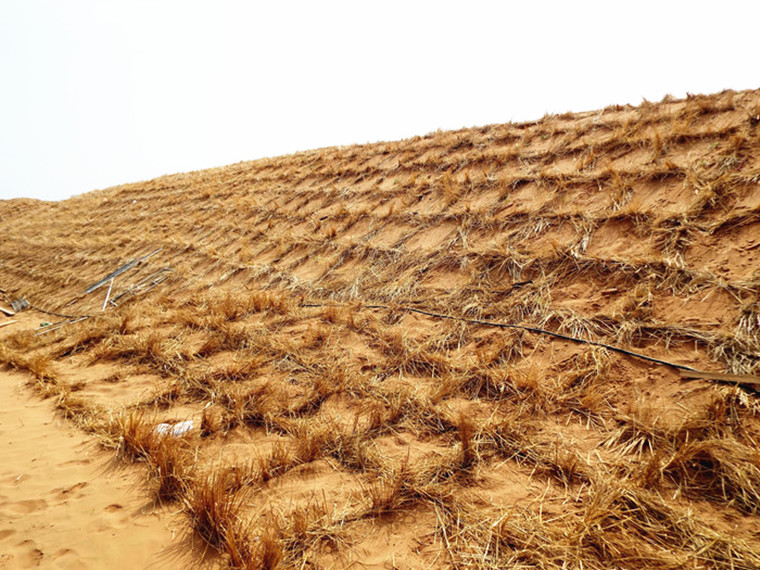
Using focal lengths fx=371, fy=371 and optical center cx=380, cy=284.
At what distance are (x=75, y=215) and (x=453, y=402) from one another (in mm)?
15416

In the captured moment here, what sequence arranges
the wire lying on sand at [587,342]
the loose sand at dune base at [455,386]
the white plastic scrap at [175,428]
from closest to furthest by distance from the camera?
the loose sand at dune base at [455,386]
the wire lying on sand at [587,342]
the white plastic scrap at [175,428]

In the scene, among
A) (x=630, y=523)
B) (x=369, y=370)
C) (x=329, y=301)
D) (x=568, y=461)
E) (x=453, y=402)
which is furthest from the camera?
(x=329, y=301)

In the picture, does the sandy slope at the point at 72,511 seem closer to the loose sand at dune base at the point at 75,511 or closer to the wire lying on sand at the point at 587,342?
the loose sand at dune base at the point at 75,511

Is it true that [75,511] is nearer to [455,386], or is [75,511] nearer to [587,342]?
[455,386]

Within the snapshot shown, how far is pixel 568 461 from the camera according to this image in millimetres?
1836

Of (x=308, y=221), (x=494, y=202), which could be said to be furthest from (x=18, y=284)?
(x=494, y=202)

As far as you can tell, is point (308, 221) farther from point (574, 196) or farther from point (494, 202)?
point (574, 196)

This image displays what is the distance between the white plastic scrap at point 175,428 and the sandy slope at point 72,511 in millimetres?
278

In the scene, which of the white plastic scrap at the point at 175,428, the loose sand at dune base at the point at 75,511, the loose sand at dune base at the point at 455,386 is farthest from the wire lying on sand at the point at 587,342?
the loose sand at dune base at the point at 75,511

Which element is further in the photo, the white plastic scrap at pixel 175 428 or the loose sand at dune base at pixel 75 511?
the white plastic scrap at pixel 175 428

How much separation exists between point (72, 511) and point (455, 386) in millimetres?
2326

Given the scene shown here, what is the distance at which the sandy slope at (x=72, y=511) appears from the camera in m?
1.70

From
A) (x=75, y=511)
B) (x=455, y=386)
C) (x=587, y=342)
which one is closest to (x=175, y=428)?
(x=75, y=511)

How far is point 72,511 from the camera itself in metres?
1.97
